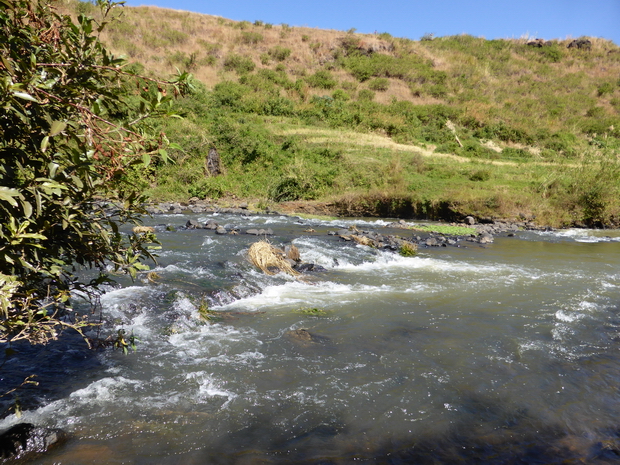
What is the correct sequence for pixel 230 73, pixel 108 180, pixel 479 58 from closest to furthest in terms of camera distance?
1. pixel 108 180
2. pixel 230 73
3. pixel 479 58

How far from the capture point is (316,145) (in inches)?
1293

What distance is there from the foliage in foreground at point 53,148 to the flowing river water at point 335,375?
1.89 metres

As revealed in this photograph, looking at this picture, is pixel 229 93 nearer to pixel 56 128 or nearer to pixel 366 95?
pixel 366 95

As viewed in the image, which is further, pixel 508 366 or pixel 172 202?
pixel 172 202

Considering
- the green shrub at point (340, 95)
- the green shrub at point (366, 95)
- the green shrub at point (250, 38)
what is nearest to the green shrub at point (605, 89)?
the green shrub at point (366, 95)

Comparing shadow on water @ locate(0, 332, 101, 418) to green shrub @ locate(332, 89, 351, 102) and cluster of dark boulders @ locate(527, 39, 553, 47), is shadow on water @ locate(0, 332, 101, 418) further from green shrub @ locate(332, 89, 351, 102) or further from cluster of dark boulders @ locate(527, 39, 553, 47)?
cluster of dark boulders @ locate(527, 39, 553, 47)

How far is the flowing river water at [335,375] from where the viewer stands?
3.93 m

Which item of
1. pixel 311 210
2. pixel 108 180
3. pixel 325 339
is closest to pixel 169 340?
pixel 325 339

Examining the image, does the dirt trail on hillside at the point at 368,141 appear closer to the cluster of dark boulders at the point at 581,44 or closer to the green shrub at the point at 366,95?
the green shrub at the point at 366,95

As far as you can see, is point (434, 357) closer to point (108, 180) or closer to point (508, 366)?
point (508, 366)

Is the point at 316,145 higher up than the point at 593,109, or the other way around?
Answer: the point at 593,109

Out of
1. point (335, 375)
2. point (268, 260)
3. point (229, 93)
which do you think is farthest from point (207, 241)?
point (229, 93)

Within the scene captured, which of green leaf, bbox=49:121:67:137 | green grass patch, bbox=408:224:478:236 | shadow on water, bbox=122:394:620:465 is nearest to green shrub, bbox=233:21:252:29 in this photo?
green grass patch, bbox=408:224:478:236

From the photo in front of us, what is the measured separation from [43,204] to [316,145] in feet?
102
